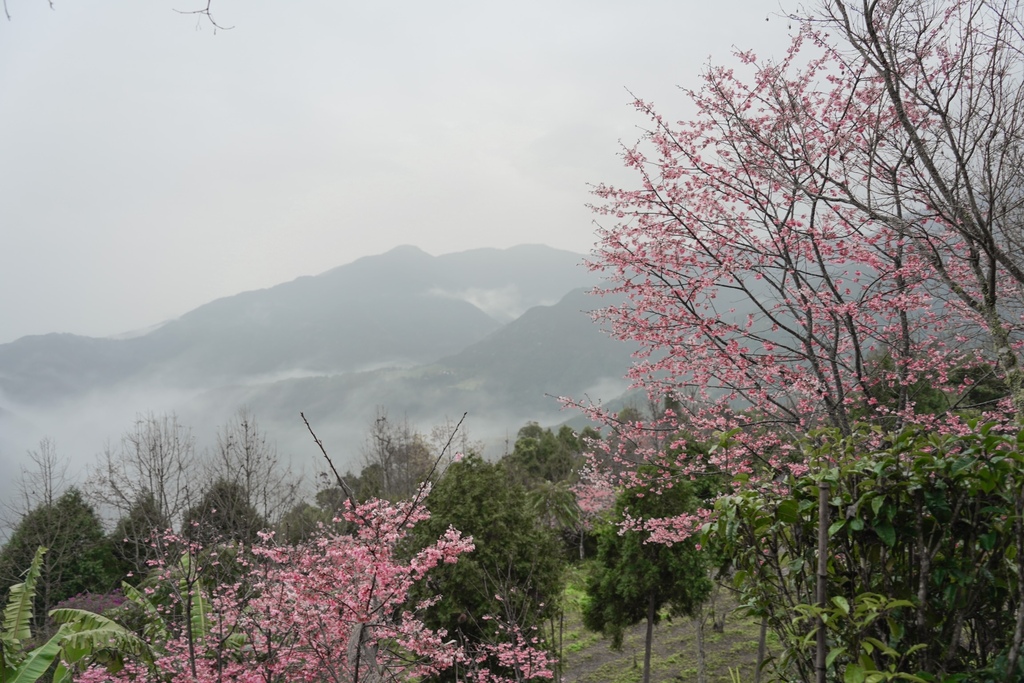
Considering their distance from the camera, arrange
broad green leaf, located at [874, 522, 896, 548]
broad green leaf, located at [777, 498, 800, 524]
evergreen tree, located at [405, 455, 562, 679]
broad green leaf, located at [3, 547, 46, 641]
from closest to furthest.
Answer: broad green leaf, located at [874, 522, 896, 548]
broad green leaf, located at [777, 498, 800, 524]
broad green leaf, located at [3, 547, 46, 641]
evergreen tree, located at [405, 455, 562, 679]

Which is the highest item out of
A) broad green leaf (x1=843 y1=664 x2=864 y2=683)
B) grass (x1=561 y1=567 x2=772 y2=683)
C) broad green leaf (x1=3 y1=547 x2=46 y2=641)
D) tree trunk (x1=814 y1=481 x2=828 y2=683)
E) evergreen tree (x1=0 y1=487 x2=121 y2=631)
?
tree trunk (x1=814 y1=481 x2=828 y2=683)

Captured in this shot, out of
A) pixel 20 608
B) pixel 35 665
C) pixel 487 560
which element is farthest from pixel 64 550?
pixel 487 560

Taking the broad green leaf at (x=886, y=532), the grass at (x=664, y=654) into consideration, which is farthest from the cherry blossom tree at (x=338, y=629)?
the grass at (x=664, y=654)

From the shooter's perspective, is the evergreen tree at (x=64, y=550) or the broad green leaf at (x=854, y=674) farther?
the evergreen tree at (x=64, y=550)

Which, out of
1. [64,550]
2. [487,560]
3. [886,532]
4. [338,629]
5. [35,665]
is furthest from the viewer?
[64,550]

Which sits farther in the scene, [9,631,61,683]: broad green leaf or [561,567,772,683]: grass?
[561,567,772,683]: grass

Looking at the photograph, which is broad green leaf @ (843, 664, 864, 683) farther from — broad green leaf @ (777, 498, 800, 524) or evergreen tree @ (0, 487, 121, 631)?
evergreen tree @ (0, 487, 121, 631)

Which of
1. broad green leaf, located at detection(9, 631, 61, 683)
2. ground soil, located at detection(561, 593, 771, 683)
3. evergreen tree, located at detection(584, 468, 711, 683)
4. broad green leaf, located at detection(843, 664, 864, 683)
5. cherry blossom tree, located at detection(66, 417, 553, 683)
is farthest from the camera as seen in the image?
ground soil, located at detection(561, 593, 771, 683)

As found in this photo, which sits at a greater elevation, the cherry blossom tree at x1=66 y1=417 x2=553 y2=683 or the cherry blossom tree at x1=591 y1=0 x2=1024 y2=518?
the cherry blossom tree at x1=591 y1=0 x2=1024 y2=518

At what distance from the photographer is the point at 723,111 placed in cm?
638

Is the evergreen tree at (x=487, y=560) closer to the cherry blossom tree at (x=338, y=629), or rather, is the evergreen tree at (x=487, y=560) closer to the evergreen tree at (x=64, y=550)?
the cherry blossom tree at (x=338, y=629)

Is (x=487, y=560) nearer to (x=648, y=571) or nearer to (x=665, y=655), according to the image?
(x=648, y=571)

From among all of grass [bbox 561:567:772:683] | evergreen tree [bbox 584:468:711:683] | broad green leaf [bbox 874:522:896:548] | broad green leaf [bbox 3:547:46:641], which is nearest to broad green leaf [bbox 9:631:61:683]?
broad green leaf [bbox 3:547:46:641]

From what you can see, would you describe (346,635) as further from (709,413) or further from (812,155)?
(812,155)
